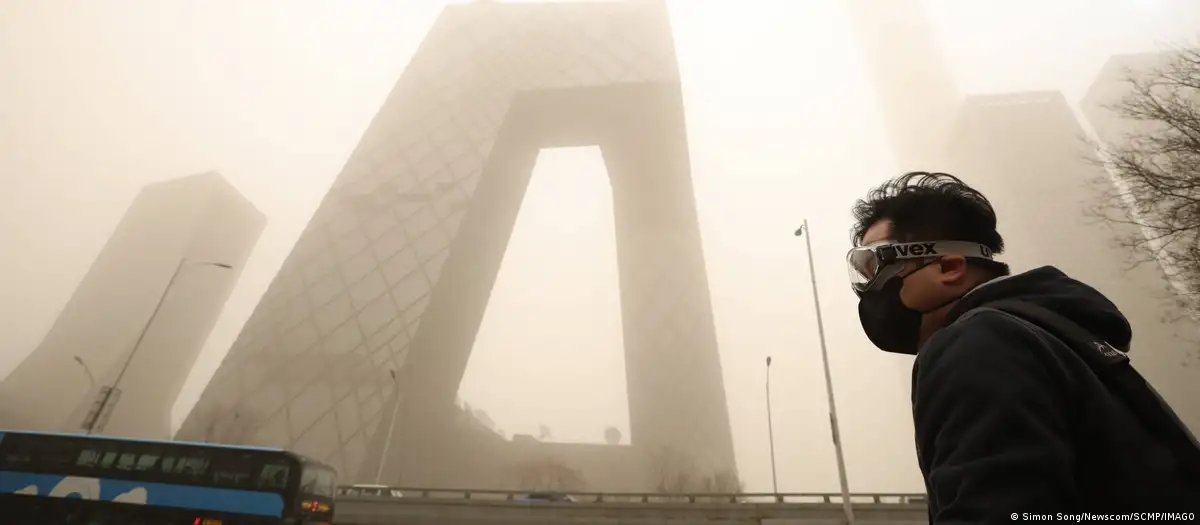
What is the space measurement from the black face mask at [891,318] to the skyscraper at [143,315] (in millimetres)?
70459

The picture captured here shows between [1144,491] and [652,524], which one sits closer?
[1144,491]

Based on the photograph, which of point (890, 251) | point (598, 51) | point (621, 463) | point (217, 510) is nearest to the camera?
point (890, 251)

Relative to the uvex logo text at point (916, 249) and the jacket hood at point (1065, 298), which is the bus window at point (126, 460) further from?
the jacket hood at point (1065, 298)

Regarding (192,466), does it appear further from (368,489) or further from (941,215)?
(941,215)

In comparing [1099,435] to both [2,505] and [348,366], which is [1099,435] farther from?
[348,366]

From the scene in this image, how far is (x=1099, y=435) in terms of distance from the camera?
961 mm

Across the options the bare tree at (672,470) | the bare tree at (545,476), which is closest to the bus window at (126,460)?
the bare tree at (545,476)

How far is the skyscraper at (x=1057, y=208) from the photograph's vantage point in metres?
34.9

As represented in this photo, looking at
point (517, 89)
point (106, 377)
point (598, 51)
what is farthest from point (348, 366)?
point (106, 377)

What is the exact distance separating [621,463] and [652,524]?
29.3m

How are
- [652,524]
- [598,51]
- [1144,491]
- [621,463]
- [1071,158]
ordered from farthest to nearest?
1. [598,51]
2. [1071,158]
3. [621,463]
4. [652,524]
5. [1144,491]

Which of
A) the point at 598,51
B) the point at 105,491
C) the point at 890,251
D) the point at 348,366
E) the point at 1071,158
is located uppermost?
the point at 598,51

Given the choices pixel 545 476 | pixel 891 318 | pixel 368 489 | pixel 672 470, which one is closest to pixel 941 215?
pixel 891 318

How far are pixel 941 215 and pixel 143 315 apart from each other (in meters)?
90.1
